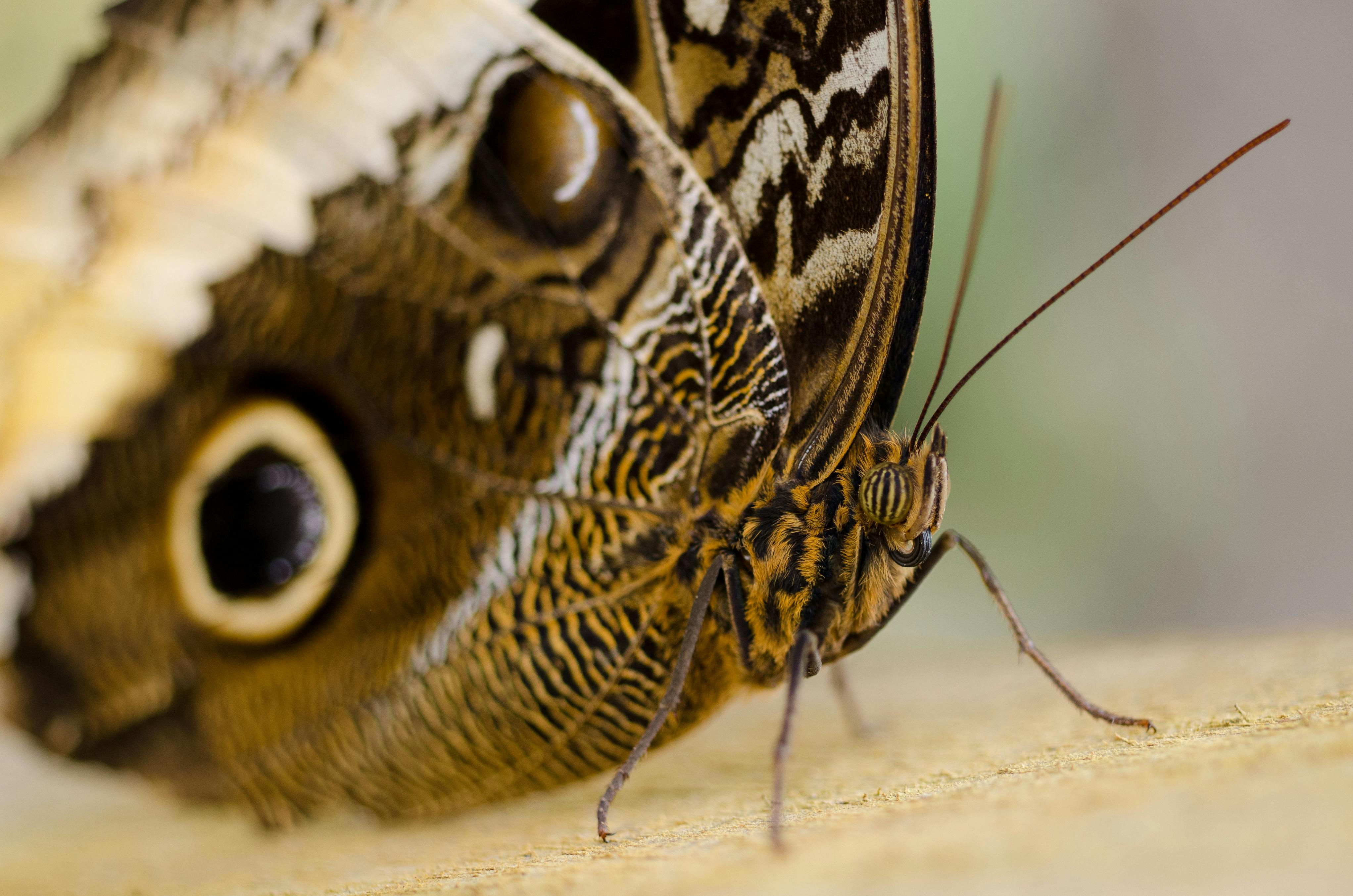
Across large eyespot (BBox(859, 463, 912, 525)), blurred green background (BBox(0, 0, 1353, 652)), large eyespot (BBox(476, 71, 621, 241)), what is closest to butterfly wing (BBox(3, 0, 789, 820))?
large eyespot (BBox(476, 71, 621, 241))

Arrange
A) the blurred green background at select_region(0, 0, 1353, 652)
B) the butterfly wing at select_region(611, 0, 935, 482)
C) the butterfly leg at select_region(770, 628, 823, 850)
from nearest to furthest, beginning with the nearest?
the butterfly leg at select_region(770, 628, 823, 850) → the butterfly wing at select_region(611, 0, 935, 482) → the blurred green background at select_region(0, 0, 1353, 652)

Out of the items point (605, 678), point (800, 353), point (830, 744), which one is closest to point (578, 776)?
point (605, 678)

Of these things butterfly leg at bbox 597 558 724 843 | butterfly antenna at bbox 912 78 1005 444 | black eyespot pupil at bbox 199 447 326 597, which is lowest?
butterfly leg at bbox 597 558 724 843

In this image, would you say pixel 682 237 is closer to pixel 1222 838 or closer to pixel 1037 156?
pixel 1222 838

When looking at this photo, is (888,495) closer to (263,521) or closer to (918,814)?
(918,814)

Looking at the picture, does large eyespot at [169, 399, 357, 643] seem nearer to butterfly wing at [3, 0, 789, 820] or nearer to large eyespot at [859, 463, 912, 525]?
butterfly wing at [3, 0, 789, 820]

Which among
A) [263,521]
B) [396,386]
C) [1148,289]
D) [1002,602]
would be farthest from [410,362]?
[1148,289]
